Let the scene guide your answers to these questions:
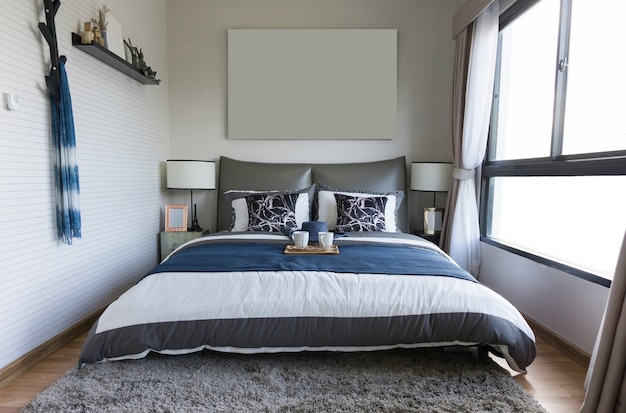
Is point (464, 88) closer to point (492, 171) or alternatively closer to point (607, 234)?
point (492, 171)

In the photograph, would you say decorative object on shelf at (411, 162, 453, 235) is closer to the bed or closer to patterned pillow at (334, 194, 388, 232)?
patterned pillow at (334, 194, 388, 232)

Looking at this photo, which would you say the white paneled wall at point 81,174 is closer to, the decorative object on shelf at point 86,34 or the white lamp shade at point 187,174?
the decorative object on shelf at point 86,34

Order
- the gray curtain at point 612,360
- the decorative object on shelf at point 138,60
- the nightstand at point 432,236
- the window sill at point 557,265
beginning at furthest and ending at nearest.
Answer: the nightstand at point 432,236
the decorative object on shelf at point 138,60
the window sill at point 557,265
the gray curtain at point 612,360

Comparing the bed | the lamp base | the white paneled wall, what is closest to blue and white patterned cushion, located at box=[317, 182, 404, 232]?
the bed

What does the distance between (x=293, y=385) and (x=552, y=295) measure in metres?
1.78

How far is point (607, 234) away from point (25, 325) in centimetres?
Result: 327

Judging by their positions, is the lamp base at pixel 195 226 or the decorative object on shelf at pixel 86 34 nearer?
the decorative object on shelf at pixel 86 34

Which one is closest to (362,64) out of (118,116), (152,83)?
(152,83)

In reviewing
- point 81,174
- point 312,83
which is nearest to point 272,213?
point 81,174

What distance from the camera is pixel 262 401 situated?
165cm

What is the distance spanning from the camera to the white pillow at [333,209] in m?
3.25

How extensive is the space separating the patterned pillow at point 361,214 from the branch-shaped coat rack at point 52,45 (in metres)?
2.14

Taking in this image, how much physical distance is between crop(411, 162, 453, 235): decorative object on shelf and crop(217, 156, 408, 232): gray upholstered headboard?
0.20 metres

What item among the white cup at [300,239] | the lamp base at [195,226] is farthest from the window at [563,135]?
the lamp base at [195,226]
